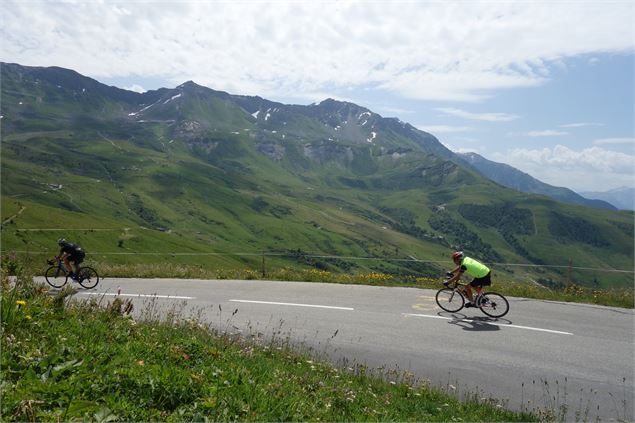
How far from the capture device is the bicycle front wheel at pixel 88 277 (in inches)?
727

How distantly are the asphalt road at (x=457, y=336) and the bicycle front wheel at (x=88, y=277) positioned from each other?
60 cm

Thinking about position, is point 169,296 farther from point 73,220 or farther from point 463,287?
point 73,220

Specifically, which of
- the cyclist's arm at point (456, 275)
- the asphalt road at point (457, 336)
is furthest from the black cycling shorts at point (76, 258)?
the cyclist's arm at point (456, 275)

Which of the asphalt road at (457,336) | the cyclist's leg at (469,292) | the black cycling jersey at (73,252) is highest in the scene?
the black cycling jersey at (73,252)

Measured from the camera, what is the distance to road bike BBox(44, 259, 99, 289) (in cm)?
1847

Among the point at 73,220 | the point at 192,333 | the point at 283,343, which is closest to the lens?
the point at 192,333

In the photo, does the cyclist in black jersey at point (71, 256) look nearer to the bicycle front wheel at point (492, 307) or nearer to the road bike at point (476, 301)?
the road bike at point (476, 301)

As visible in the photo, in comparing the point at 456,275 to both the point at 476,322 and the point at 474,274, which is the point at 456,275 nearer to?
the point at 474,274

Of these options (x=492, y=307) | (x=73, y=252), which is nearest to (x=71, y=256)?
(x=73, y=252)

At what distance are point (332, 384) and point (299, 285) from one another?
1212 cm

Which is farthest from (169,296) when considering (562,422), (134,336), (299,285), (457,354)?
(562,422)

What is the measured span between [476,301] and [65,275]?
1664 centimetres

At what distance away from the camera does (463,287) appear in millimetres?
15016

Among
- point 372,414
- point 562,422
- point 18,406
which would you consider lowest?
point 562,422
